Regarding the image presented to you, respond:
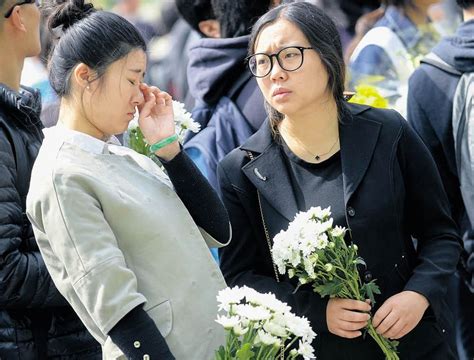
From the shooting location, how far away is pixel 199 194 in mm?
2895

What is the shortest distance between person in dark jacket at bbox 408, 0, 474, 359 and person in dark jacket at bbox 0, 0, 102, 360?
4.93 feet

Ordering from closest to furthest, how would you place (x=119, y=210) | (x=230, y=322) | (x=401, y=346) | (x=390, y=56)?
(x=230, y=322) → (x=119, y=210) → (x=401, y=346) → (x=390, y=56)

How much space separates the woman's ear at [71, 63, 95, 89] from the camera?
2.76 m

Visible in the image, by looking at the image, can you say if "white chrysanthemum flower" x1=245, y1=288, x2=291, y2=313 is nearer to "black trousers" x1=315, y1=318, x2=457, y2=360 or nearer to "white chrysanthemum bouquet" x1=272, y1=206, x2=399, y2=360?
"white chrysanthemum bouquet" x1=272, y1=206, x2=399, y2=360

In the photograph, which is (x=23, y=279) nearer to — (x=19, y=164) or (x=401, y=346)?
(x=19, y=164)

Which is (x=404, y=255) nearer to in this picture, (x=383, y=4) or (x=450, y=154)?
(x=450, y=154)

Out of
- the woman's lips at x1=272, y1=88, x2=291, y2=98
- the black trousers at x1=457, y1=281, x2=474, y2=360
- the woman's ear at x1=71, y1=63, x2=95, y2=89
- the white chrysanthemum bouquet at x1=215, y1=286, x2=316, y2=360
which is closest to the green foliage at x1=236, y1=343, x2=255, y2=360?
the white chrysanthemum bouquet at x1=215, y1=286, x2=316, y2=360

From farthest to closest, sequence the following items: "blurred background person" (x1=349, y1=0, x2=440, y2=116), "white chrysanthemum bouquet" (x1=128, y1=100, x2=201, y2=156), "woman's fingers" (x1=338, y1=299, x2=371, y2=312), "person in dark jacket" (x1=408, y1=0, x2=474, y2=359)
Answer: "blurred background person" (x1=349, y1=0, x2=440, y2=116) < "person in dark jacket" (x1=408, y1=0, x2=474, y2=359) < "white chrysanthemum bouquet" (x1=128, y1=100, x2=201, y2=156) < "woman's fingers" (x1=338, y1=299, x2=371, y2=312)

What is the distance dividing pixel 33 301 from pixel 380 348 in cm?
106

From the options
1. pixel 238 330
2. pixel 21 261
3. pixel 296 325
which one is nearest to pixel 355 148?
pixel 296 325

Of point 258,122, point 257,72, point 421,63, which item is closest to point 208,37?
point 258,122

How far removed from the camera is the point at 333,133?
10.5 ft

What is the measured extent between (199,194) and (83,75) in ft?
Result: 1.55

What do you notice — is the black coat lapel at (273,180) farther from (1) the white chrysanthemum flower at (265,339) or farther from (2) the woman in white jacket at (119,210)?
(1) the white chrysanthemum flower at (265,339)
